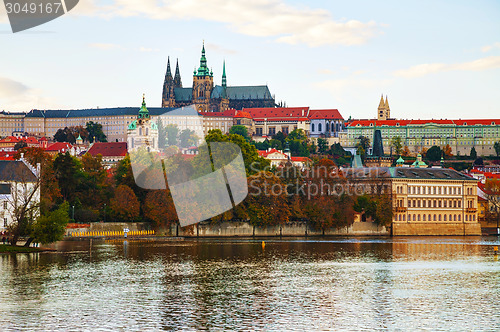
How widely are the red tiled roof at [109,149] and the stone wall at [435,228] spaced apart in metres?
99.2

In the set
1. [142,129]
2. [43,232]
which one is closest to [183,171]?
[43,232]

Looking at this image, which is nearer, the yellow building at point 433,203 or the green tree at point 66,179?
the green tree at point 66,179

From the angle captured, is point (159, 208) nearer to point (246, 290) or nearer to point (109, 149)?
point (246, 290)

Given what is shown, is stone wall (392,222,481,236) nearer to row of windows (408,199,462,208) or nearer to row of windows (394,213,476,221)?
row of windows (394,213,476,221)

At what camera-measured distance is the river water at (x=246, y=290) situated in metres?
32.9

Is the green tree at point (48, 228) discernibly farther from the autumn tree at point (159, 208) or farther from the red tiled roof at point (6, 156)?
the red tiled roof at point (6, 156)

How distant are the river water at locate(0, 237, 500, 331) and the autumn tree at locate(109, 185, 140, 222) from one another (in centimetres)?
1741

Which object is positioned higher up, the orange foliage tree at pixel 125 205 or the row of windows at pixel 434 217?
the orange foliage tree at pixel 125 205

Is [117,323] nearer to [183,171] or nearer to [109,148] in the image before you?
[183,171]

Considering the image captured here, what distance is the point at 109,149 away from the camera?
194m

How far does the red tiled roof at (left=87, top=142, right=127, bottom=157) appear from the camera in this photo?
191 m

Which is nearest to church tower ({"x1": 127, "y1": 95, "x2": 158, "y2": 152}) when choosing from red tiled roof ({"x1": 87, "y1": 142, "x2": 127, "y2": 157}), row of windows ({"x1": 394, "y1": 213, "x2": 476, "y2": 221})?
red tiled roof ({"x1": 87, "y1": 142, "x2": 127, "y2": 157})

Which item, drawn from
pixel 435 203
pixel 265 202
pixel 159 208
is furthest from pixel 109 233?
pixel 435 203

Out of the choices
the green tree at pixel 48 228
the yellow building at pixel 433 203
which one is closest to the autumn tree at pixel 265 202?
the yellow building at pixel 433 203
